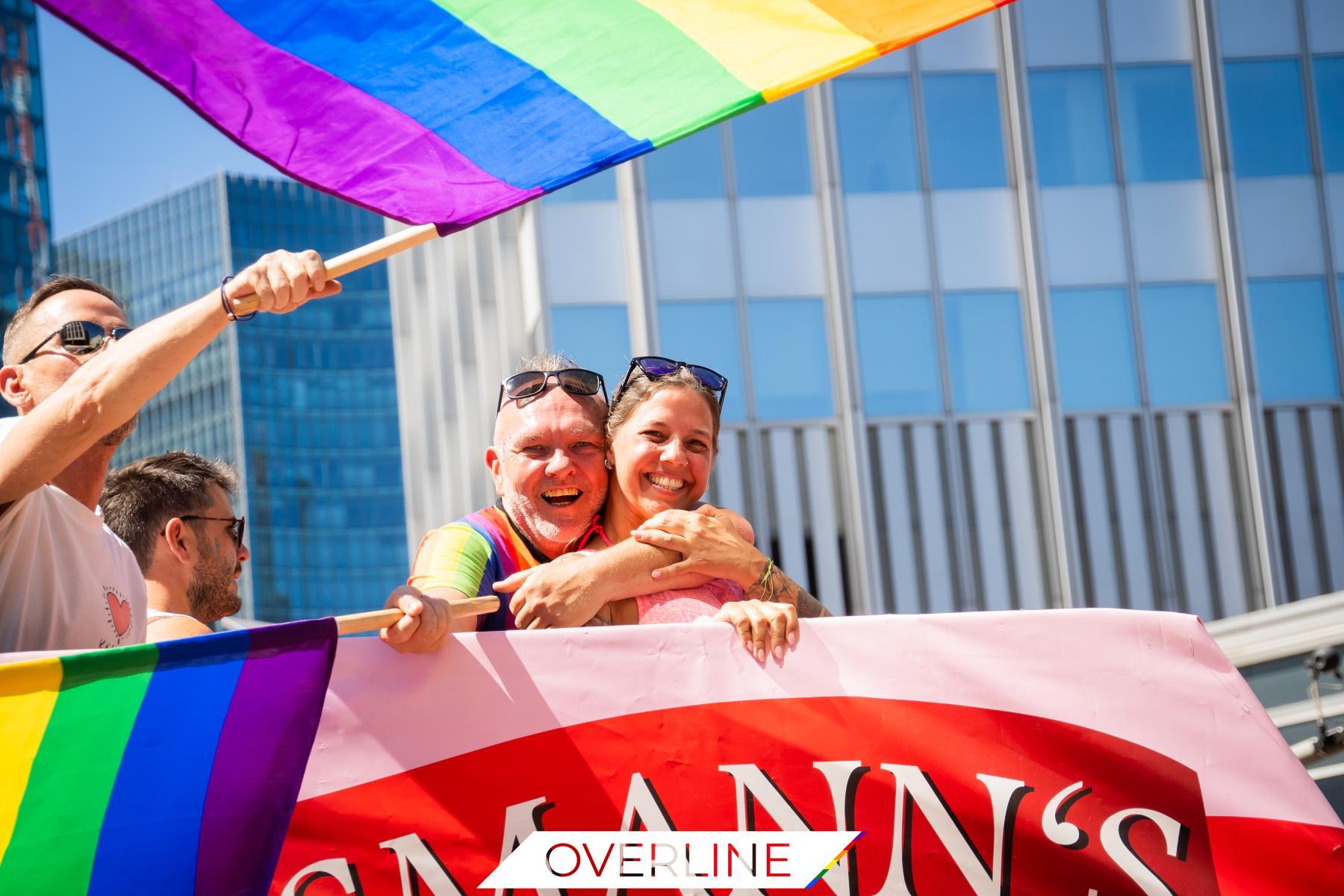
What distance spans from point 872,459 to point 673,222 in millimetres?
3833

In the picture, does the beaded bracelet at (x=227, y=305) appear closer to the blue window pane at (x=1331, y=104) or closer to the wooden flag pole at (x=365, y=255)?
the wooden flag pole at (x=365, y=255)

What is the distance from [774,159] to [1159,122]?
4.78 m

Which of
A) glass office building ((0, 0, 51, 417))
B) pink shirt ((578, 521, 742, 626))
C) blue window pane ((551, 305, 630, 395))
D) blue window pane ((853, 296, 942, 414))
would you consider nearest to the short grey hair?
pink shirt ((578, 521, 742, 626))

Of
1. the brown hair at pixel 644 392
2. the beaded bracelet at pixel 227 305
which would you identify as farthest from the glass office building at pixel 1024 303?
the beaded bracelet at pixel 227 305

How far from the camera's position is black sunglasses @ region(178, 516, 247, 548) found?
14.3ft

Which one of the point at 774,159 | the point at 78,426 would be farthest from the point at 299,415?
the point at 78,426

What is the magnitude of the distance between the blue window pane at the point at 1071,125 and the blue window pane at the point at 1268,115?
5.03ft

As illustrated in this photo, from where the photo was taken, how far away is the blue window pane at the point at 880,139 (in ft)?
63.0

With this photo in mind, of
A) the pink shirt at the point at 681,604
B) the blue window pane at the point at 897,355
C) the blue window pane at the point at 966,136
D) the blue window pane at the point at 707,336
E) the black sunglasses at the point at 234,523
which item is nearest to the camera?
the pink shirt at the point at 681,604

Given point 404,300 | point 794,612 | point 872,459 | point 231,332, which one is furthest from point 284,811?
point 231,332

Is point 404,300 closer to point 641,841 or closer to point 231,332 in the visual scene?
point 641,841

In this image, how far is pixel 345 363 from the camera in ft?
330

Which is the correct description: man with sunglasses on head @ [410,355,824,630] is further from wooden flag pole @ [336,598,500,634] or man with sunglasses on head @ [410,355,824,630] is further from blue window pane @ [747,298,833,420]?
blue window pane @ [747,298,833,420]

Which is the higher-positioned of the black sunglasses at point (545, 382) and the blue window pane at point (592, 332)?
the blue window pane at point (592, 332)
